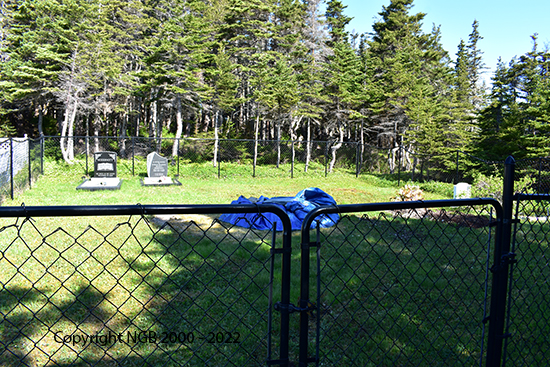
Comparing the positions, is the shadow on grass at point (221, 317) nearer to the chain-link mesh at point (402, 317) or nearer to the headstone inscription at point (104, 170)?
the chain-link mesh at point (402, 317)

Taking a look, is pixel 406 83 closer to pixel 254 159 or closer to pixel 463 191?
pixel 254 159

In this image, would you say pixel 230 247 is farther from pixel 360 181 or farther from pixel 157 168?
pixel 360 181

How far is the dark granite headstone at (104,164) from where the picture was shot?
15.6 meters

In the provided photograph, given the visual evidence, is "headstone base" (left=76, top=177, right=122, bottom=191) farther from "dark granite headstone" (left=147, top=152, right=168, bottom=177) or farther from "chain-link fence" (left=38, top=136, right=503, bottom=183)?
"chain-link fence" (left=38, top=136, right=503, bottom=183)

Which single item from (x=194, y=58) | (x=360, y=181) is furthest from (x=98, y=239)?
(x=194, y=58)

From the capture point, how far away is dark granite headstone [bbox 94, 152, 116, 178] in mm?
15602

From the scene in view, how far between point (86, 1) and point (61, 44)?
14.2 feet

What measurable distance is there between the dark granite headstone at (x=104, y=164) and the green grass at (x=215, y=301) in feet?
26.3

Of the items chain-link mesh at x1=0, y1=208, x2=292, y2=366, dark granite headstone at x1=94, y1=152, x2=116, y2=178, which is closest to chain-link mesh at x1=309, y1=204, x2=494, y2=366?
chain-link mesh at x1=0, y1=208, x2=292, y2=366

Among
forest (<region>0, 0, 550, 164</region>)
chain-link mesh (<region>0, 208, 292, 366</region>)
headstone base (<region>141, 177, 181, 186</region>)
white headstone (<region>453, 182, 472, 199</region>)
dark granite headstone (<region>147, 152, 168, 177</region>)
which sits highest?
forest (<region>0, 0, 550, 164</region>)

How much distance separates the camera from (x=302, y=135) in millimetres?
40625

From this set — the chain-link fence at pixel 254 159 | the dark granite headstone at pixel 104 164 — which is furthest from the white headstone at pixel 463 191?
the dark granite headstone at pixel 104 164

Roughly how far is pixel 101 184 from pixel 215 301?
489 inches

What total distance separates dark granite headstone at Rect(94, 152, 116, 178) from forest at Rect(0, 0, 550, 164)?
28.3 ft
